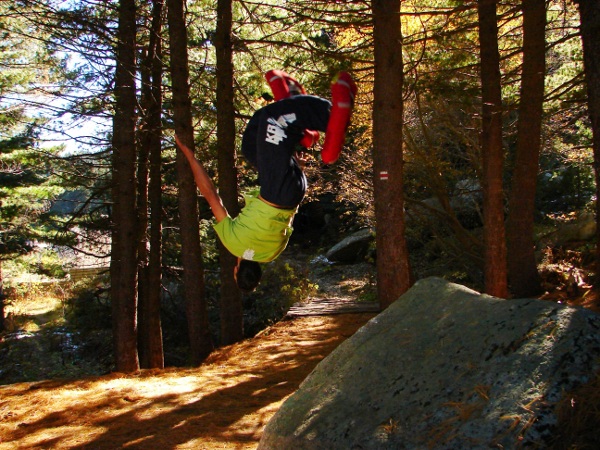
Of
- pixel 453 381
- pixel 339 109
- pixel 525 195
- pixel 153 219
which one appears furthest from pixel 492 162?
pixel 153 219

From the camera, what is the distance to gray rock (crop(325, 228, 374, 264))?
19.9 metres

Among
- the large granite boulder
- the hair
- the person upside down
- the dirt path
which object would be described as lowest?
the dirt path

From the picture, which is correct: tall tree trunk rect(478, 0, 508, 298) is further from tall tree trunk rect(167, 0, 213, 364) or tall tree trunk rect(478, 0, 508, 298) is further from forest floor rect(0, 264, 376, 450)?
tall tree trunk rect(167, 0, 213, 364)

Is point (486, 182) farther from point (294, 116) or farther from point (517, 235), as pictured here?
point (294, 116)

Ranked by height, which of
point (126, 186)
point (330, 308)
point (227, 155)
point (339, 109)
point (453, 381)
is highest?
point (227, 155)

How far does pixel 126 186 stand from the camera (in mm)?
9312

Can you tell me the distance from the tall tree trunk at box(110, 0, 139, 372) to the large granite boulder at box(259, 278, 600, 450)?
6.62 m

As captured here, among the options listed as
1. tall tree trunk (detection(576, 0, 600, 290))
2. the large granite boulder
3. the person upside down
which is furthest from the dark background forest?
the large granite boulder

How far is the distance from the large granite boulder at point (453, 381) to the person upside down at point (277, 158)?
1521 millimetres

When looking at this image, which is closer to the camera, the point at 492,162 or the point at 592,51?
the point at 592,51

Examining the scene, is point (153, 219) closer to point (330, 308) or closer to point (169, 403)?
point (330, 308)

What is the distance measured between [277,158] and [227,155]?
526 cm

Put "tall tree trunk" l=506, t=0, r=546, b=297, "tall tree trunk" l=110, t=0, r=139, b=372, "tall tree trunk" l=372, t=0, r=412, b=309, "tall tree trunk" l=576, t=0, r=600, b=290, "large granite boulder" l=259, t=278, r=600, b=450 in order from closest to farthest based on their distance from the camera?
"large granite boulder" l=259, t=278, r=600, b=450
"tall tree trunk" l=576, t=0, r=600, b=290
"tall tree trunk" l=372, t=0, r=412, b=309
"tall tree trunk" l=506, t=0, r=546, b=297
"tall tree trunk" l=110, t=0, r=139, b=372

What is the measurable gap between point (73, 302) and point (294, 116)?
14.9 m
